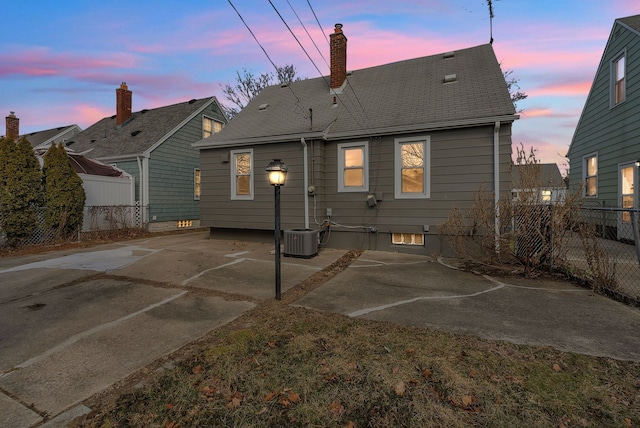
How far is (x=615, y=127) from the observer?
973 cm

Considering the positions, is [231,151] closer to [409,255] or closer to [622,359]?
[409,255]

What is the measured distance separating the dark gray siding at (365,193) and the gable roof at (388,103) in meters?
0.35

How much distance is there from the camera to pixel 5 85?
13.8 m

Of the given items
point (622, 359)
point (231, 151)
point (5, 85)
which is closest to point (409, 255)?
point (622, 359)

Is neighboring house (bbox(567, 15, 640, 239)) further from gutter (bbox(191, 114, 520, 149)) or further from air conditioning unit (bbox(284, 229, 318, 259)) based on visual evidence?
air conditioning unit (bbox(284, 229, 318, 259))

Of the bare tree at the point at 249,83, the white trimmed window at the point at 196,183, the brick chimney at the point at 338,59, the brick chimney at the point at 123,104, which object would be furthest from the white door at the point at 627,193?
the brick chimney at the point at 123,104

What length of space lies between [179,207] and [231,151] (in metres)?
6.69

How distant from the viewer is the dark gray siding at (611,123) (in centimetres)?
873

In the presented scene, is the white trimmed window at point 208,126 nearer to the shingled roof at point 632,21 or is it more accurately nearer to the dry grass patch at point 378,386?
the dry grass patch at point 378,386

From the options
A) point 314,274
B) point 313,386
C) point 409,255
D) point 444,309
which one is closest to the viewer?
point 313,386

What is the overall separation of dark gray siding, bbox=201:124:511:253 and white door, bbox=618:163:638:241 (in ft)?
16.2

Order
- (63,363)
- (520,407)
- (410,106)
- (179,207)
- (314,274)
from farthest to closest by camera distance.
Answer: (179,207)
(410,106)
(314,274)
(63,363)
(520,407)

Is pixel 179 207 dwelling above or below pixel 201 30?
below

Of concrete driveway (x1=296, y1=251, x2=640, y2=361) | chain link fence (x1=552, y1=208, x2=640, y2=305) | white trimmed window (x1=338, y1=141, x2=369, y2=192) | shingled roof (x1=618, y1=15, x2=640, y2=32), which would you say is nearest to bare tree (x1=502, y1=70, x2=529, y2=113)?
shingled roof (x1=618, y1=15, x2=640, y2=32)
